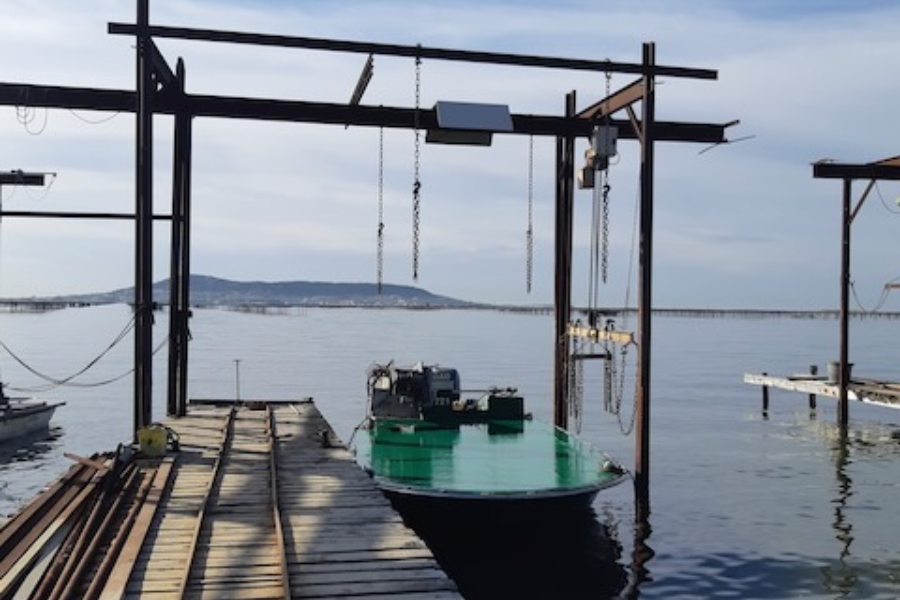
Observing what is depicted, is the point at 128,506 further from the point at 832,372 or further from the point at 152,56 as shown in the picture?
the point at 832,372

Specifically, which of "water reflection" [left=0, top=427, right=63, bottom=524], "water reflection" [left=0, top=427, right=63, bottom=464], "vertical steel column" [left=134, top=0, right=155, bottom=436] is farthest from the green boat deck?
"water reflection" [left=0, top=427, right=63, bottom=464]

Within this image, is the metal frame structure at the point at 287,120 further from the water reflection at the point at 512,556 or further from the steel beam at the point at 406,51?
the water reflection at the point at 512,556

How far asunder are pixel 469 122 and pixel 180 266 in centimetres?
878

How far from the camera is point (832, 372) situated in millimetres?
39750

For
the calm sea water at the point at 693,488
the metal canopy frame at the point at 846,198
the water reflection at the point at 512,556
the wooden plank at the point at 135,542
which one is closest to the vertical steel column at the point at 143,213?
the wooden plank at the point at 135,542

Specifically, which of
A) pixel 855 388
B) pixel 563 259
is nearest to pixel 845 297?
pixel 855 388

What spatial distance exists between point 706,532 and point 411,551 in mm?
12347

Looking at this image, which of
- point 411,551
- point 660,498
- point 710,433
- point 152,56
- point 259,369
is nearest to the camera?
point 411,551

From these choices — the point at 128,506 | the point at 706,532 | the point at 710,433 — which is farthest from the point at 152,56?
the point at 710,433

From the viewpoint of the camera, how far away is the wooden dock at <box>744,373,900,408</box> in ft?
112

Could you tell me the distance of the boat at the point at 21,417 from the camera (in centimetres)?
3219

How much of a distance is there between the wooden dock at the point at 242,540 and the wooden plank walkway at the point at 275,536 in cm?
2

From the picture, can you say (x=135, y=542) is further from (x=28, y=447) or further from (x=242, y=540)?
(x=28, y=447)

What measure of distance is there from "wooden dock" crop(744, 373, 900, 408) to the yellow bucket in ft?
91.5
